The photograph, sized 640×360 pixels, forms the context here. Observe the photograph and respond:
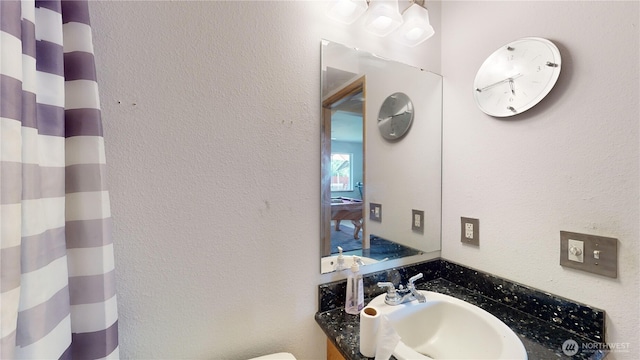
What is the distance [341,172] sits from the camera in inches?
38.0

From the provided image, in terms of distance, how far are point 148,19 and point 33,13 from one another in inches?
10.3

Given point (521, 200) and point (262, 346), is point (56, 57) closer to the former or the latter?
point (262, 346)

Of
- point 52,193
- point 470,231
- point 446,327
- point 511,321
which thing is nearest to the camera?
point 52,193

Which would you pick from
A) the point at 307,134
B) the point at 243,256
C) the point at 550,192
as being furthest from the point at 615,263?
the point at 243,256

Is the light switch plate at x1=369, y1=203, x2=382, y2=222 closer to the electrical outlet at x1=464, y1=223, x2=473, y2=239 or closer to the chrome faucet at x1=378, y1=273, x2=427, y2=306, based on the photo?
the chrome faucet at x1=378, y1=273, x2=427, y2=306

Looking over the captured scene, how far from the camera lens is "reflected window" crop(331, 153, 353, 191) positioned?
3.13ft

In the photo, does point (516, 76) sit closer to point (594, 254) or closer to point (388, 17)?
point (388, 17)

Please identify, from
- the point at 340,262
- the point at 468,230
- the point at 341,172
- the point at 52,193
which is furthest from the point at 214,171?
the point at 468,230

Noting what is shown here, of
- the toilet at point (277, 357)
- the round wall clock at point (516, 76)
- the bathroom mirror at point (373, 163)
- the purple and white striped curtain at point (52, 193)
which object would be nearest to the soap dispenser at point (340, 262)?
the bathroom mirror at point (373, 163)

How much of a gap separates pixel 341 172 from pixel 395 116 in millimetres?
422

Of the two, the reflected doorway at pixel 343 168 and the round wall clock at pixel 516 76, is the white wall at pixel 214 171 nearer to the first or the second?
the reflected doorway at pixel 343 168

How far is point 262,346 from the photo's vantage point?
840mm

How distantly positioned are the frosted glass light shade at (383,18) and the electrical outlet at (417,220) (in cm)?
80

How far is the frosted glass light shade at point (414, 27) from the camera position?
3.31 feet
